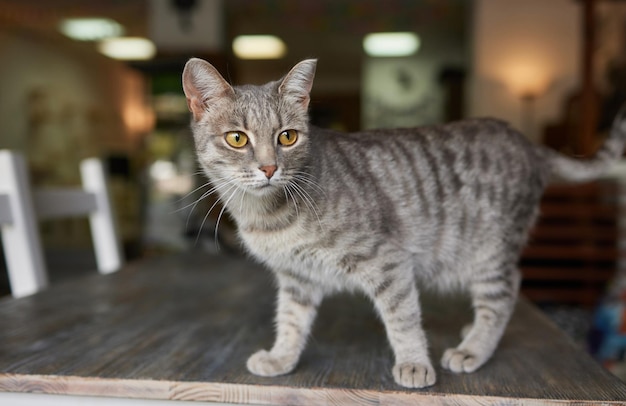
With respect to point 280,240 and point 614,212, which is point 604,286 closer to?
point 614,212

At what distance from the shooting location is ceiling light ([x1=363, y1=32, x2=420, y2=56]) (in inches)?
250

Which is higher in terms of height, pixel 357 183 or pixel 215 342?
pixel 357 183

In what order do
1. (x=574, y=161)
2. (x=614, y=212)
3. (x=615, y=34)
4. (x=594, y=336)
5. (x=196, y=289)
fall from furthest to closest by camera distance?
1. (x=615, y=34)
2. (x=614, y=212)
3. (x=594, y=336)
4. (x=196, y=289)
5. (x=574, y=161)

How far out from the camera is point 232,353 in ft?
3.17

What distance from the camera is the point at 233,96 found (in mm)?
903

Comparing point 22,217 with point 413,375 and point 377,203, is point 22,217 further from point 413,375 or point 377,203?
point 413,375

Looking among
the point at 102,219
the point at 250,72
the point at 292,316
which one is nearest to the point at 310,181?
the point at 292,316

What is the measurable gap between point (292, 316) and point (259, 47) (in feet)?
19.4

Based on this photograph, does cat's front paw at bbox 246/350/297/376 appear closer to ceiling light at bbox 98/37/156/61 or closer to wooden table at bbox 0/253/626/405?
wooden table at bbox 0/253/626/405

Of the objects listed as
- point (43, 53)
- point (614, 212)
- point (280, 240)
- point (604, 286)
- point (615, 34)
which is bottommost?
point (604, 286)

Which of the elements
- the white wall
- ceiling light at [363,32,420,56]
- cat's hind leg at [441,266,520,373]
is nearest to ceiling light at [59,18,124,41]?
ceiling light at [363,32,420,56]

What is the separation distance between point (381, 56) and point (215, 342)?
20.0ft

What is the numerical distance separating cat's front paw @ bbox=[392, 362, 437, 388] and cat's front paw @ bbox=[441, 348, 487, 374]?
58 millimetres

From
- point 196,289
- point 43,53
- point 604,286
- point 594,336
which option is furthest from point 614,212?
point 43,53
